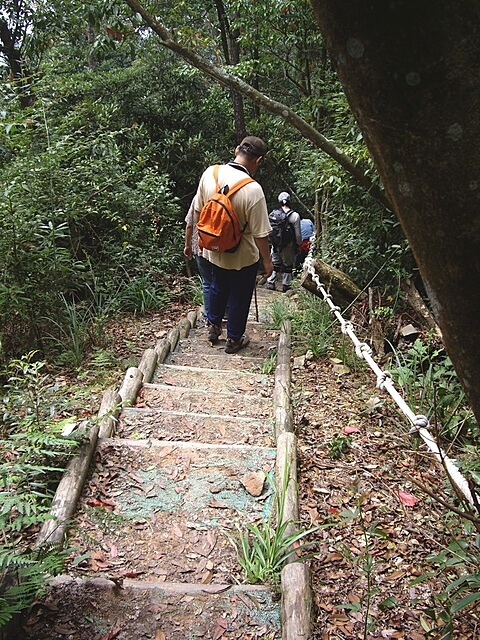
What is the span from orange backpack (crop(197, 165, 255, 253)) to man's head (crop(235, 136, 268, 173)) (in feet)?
0.76

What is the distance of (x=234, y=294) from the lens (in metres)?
4.84

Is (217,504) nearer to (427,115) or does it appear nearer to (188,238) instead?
(427,115)

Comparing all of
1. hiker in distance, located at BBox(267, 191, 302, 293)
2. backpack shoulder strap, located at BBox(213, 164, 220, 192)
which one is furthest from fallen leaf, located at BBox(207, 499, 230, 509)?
hiker in distance, located at BBox(267, 191, 302, 293)

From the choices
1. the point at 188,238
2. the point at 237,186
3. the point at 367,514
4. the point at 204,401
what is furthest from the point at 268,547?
the point at 188,238

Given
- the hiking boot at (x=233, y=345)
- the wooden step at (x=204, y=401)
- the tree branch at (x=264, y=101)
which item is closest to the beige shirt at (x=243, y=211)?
the tree branch at (x=264, y=101)

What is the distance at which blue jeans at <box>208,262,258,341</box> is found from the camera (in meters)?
4.77

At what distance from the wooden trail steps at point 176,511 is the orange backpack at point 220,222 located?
3.99ft

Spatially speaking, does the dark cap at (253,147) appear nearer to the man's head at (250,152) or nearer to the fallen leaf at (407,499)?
the man's head at (250,152)

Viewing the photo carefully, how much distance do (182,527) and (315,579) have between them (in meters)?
0.67

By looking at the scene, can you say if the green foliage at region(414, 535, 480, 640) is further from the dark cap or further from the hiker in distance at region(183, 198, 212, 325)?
the hiker in distance at region(183, 198, 212, 325)

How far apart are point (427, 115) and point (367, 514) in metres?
2.34

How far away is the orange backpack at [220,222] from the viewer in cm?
433

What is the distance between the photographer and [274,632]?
1.89 metres

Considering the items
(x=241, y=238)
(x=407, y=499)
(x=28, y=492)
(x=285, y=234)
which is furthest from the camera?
(x=285, y=234)
